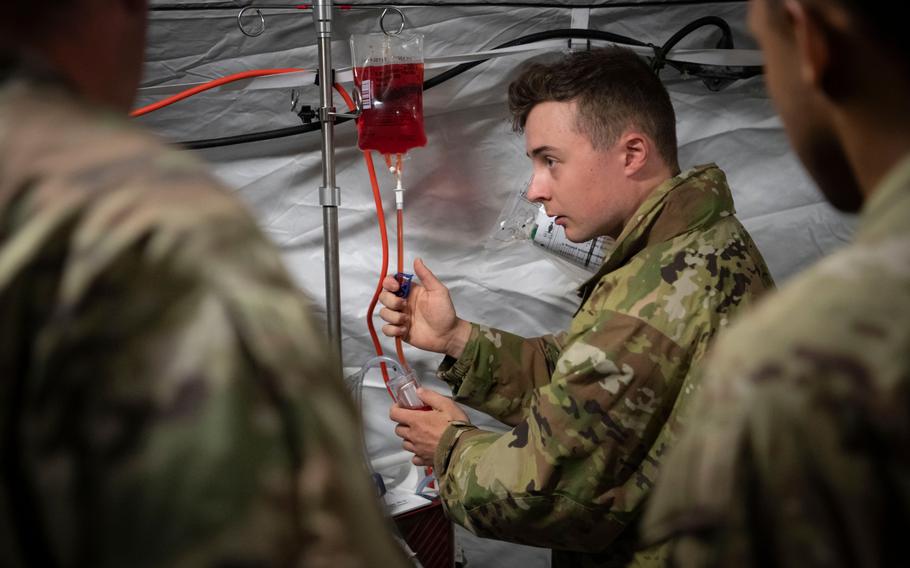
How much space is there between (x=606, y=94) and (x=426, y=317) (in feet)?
1.90

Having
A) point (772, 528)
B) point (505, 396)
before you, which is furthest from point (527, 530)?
point (772, 528)

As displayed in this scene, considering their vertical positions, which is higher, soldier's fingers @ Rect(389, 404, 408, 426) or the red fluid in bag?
the red fluid in bag

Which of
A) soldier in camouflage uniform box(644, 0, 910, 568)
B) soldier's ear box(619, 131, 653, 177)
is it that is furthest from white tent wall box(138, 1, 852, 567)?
soldier in camouflage uniform box(644, 0, 910, 568)

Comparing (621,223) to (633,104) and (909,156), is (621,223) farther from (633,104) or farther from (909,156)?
(909,156)

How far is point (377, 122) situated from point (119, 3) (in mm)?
1187

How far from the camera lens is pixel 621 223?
5.66ft

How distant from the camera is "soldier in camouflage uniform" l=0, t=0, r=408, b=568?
0.40m

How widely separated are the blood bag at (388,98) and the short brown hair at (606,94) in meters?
0.22

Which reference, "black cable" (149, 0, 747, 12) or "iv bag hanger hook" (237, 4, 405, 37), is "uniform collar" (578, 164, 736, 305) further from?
"iv bag hanger hook" (237, 4, 405, 37)

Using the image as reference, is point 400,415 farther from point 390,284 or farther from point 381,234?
point 381,234

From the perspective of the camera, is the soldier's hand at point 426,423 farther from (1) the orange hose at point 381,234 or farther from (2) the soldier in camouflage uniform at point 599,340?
(1) the orange hose at point 381,234

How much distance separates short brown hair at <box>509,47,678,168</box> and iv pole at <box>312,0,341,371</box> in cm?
38

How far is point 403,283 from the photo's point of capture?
1.85 m

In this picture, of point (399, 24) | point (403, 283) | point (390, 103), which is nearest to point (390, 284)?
point (403, 283)
